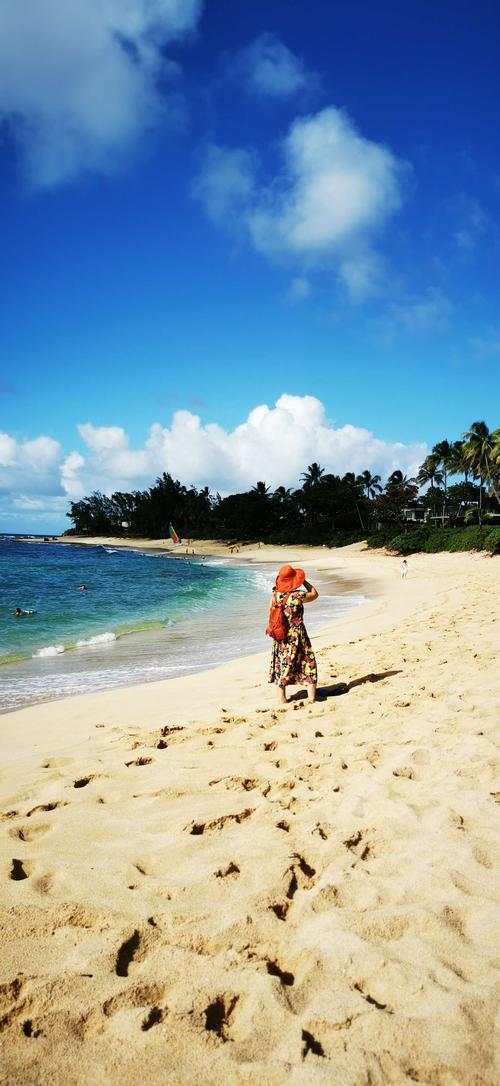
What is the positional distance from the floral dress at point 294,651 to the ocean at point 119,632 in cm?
364

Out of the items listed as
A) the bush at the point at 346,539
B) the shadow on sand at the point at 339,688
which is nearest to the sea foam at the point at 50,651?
the shadow on sand at the point at 339,688

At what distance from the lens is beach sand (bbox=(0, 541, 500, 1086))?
1753 mm

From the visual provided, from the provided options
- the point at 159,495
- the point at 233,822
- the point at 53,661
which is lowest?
the point at 53,661

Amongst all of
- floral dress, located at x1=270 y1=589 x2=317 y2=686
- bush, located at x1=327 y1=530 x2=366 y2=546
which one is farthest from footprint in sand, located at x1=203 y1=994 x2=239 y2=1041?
bush, located at x1=327 y1=530 x2=366 y2=546

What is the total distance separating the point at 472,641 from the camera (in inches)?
336

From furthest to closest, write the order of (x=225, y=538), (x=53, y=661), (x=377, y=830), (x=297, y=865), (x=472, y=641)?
(x=225, y=538) → (x=53, y=661) → (x=472, y=641) → (x=377, y=830) → (x=297, y=865)

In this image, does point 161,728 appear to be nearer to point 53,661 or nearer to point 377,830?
point 377,830

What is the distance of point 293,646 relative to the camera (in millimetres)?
6230

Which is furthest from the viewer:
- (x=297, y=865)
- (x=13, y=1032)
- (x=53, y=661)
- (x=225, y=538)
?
(x=225, y=538)

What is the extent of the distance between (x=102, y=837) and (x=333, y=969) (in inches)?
64.9

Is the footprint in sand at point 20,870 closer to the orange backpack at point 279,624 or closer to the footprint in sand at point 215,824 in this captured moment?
the footprint in sand at point 215,824

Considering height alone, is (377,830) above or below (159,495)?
below

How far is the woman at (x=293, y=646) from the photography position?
6.18 meters

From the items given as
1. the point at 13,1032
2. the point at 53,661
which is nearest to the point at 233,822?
the point at 13,1032
